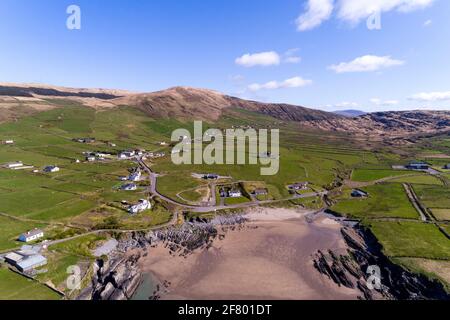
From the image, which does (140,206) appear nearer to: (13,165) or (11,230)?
(11,230)

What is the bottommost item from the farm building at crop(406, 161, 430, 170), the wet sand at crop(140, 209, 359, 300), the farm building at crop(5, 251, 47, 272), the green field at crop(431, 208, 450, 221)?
the wet sand at crop(140, 209, 359, 300)

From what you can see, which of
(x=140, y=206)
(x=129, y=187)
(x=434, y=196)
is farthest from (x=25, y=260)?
(x=434, y=196)

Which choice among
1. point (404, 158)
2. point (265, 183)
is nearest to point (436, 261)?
point (265, 183)

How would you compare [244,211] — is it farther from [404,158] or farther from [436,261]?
[404,158]

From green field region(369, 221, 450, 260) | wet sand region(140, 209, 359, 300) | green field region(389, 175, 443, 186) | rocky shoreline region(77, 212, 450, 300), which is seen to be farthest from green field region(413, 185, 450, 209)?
wet sand region(140, 209, 359, 300)

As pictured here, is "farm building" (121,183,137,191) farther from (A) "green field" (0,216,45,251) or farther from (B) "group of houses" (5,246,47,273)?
(B) "group of houses" (5,246,47,273)
